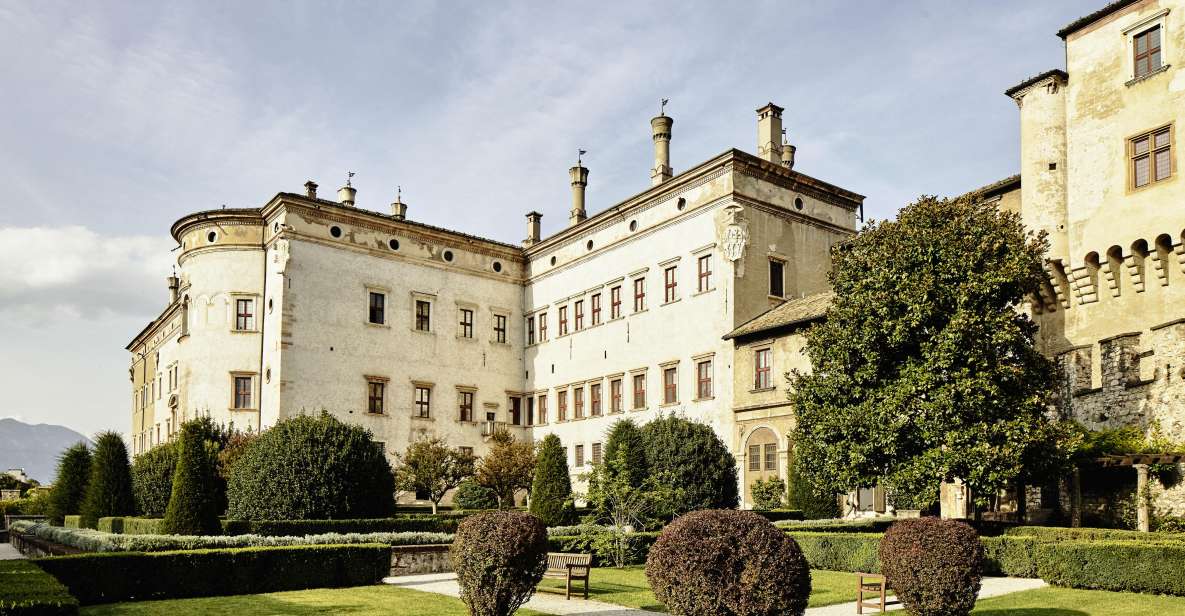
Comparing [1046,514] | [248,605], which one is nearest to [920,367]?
[1046,514]

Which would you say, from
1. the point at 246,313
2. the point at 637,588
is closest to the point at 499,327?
the point at 246,313

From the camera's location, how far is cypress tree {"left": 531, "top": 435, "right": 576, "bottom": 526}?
85.0 feet

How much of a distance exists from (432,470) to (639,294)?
10.7 m

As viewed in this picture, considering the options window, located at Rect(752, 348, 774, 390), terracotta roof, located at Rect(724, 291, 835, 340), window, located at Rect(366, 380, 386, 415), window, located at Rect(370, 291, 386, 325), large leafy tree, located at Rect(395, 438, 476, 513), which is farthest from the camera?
window, located at Rect(370, 291, 386, 325)

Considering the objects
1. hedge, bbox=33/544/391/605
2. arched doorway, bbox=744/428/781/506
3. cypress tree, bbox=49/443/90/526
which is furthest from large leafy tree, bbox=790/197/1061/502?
cypress tree, bbox=49/443/90/526

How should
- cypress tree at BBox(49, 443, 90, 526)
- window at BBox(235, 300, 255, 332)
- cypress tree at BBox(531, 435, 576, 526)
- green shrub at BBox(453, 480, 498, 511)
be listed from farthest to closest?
window at BBox(235, 300, 255, 332) < green shrub at BBox(453, 480, 498, 511) < cypress tree at BBox(49, 443, 90, 526) < cypress tree at BBox(531, 435, 576, 526)

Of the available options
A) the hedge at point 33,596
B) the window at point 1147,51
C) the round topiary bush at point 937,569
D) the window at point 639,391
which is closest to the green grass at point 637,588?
the round topiary bush at point 937,569

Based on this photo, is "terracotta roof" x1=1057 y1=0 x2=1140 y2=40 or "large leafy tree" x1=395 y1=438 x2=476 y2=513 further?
"large leafy tree" x1=395 y1=438 x2=476 y2=513

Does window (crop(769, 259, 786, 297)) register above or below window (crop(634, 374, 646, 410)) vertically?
above

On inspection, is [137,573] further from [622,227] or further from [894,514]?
[622,227]

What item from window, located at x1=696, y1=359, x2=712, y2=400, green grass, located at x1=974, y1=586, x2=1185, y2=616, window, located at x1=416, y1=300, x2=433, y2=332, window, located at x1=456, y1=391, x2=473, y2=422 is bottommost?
green grass, located at x1=974, y1=586, x2=1185, y2=616

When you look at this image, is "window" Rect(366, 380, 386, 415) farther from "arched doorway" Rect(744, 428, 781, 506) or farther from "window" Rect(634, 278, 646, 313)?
"arched doorway" Rect(744, 428, 781, 506)

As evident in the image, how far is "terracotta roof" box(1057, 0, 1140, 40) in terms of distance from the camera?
26500mm

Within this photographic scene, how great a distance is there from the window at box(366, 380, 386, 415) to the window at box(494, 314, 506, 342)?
630 centimetres
